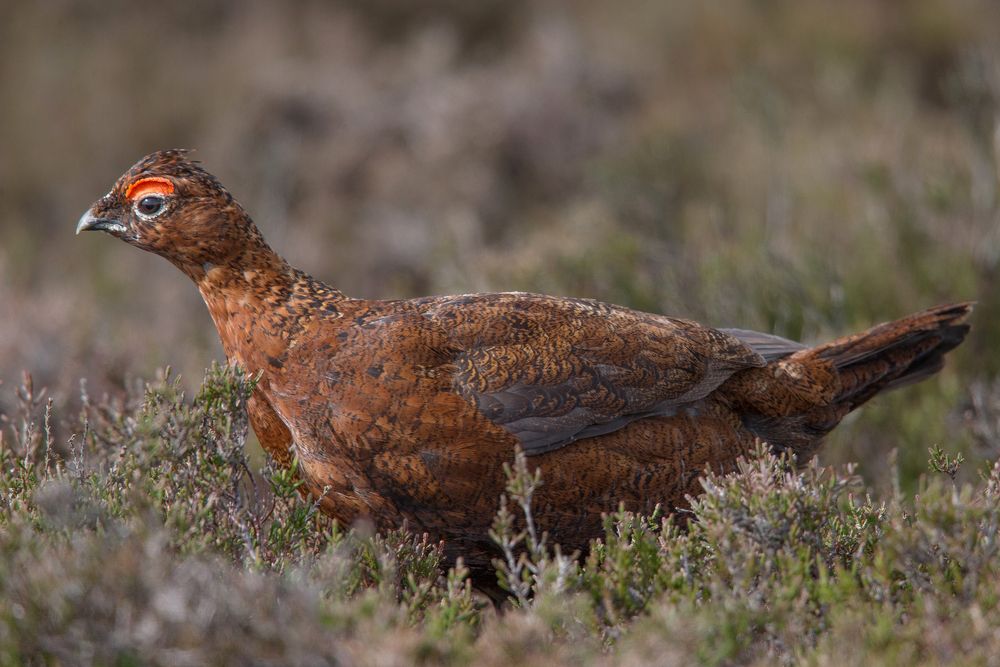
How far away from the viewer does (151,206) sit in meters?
3.26

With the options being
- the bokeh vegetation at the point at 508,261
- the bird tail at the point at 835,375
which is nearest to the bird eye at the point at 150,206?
the bokeh vegetation at the point at 508,261

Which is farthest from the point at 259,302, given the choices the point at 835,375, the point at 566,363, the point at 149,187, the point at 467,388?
the point at 835,375

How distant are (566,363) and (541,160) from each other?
24.2ft

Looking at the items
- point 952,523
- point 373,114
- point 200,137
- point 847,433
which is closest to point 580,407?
point 952,523

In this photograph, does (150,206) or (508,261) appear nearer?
(150,206)

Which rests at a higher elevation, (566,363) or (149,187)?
(149,187)

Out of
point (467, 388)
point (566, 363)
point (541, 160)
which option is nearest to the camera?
point (467, 388)

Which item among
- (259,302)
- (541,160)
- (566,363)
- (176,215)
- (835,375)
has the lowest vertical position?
(835,375)

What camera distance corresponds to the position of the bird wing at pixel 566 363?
294cm

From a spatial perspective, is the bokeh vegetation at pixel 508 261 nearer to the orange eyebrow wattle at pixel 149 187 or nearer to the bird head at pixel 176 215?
the bird head at pixel 176 215

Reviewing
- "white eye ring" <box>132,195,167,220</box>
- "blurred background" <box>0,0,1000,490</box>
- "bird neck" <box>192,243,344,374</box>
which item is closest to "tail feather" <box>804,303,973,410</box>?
"blurred background" <box>0,0,1000,490</box>

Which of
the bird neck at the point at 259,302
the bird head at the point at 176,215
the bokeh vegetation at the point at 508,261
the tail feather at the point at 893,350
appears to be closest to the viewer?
the bokeh vegetation at the point at 508,261

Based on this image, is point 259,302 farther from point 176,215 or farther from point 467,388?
point 467,388

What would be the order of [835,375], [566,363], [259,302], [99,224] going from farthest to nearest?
[835,375] < [99,224] < [259,302] < [566,363]
